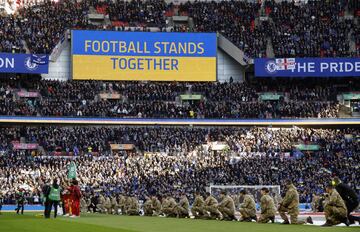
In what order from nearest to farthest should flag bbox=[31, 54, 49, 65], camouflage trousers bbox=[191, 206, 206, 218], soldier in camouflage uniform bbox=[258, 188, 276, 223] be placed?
1. soldier in camouflage uniform bbox=[258, 188, 276, 223]
2. camouflage trousers bbox=[191, 206, 206, 218]
3. flag bbox=[31, 54, 49, 65]

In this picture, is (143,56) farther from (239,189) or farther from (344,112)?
(239,189)

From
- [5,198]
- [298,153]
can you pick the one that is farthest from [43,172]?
[298,153]

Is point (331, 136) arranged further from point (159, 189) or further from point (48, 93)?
point (48, 93)

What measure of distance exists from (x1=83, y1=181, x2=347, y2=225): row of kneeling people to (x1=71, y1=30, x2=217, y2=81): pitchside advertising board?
1257 inches

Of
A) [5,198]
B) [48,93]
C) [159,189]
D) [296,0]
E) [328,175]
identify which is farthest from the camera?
[296,0]

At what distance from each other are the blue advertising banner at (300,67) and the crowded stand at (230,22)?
1.64m

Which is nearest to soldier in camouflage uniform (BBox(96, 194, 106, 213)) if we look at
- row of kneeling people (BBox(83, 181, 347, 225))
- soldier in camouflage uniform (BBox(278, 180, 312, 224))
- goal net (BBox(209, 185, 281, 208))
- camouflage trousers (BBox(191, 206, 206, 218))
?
row of kneeling people (BBox(83, 181, 347, 225))

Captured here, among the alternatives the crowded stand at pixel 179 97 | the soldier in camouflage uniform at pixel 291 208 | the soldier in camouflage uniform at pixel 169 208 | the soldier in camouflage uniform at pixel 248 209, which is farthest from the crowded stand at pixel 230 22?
the soldier in camouflage uniform at pixel 291 208

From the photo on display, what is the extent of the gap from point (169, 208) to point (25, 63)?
42.2m

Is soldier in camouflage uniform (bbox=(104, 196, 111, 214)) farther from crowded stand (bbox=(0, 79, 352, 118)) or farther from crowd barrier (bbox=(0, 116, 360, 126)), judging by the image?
crowded stand (bbox=(0, 79, 352, 118))

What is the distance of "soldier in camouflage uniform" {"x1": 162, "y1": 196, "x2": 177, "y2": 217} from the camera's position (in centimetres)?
4272

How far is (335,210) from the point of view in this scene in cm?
2833

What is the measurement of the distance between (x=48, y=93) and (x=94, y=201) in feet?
97.6

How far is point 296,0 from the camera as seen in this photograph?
96750mm
